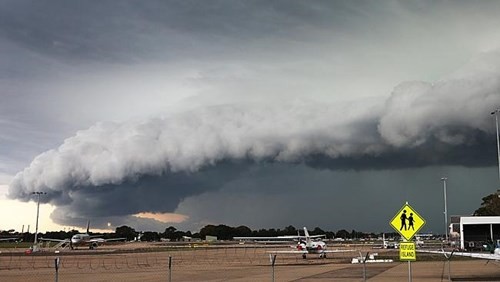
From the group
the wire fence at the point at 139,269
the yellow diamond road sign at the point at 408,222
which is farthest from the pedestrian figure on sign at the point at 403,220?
the wire fence at the point at 139,269

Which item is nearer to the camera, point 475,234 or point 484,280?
point 484,280

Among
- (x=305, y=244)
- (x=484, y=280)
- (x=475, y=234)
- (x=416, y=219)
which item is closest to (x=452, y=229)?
(x=475, y=234)

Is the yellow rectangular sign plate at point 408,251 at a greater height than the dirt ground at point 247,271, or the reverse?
the yellow rectangular sign plate at point 408,251

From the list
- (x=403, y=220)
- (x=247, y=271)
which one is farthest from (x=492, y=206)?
(x=403, y=220)

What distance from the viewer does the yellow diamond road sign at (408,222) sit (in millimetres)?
20547

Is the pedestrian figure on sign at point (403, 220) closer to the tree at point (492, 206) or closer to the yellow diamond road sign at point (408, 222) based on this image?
the yellow diamond road sign at point (408, 222)

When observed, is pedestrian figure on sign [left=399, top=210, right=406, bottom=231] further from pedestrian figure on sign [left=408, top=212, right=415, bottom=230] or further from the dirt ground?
the dirt ground

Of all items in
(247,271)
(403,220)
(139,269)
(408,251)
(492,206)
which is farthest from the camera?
(492,206)

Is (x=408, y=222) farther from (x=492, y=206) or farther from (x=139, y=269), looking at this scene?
(x=492, y=206)

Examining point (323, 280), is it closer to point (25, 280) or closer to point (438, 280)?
point (438, 280)

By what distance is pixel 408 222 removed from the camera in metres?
20.7

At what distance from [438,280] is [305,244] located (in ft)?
146

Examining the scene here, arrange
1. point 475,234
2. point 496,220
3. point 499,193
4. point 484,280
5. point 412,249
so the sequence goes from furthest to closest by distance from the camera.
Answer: point 499,193, point 475,234, point 496,220, point 484,280, point 412,249

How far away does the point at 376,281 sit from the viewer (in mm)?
34156
